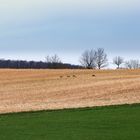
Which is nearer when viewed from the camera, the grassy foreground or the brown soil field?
the grassy foreground

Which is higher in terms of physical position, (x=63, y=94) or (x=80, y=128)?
(x=80, y=128)

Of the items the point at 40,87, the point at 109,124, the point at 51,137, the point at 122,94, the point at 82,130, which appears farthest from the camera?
the point at 40,87

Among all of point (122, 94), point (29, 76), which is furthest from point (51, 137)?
point (29, 76)

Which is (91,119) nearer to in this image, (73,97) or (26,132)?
(26,132)

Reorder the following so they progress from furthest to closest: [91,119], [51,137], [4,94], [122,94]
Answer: [4,94]
[122,94]
[91,119]
[51,137]

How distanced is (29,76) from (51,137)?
148 ft

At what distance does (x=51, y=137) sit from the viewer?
15.0m

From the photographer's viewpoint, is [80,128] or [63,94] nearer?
[80,128]

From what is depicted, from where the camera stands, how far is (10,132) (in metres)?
16.6

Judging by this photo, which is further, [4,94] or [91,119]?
[4,94]

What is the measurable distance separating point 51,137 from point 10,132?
2104 millimetres

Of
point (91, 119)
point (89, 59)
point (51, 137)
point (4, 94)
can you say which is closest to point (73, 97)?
point (4, 94)

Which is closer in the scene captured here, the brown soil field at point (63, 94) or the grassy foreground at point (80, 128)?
the grassy foreground at point (80, 128)

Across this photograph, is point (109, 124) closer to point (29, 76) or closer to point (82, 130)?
point (82, 130)
